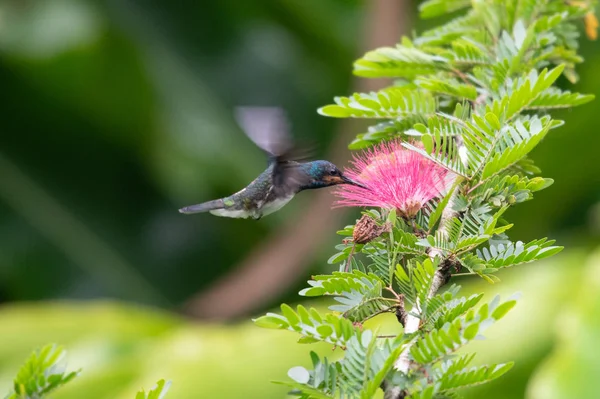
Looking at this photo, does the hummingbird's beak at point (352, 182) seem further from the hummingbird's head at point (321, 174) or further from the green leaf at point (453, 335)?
the green leaf at point (453, 335)

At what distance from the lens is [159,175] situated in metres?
3.45

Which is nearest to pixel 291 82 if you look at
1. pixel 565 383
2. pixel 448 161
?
pixel 565 383

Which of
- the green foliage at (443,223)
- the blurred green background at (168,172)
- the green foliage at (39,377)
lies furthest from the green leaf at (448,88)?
the blurred green background at (168,172)

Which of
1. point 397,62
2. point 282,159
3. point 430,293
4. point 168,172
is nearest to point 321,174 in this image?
point 282,159

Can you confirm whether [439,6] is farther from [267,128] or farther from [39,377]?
[39,377]

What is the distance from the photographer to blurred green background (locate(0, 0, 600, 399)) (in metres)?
2.15

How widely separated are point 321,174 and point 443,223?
9.8 inches

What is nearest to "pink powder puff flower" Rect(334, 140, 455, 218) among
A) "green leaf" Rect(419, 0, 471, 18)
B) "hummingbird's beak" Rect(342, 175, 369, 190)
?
"hummingbird's beak" Rect(342, 175, 369, 190)

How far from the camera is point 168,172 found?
3238mm

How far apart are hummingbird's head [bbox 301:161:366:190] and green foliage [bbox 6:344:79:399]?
354 millimetres

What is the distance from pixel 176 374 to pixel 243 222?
1798mm

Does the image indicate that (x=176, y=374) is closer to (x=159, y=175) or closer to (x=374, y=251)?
(x=374, y=251)

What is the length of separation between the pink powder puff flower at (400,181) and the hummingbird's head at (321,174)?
0.12m

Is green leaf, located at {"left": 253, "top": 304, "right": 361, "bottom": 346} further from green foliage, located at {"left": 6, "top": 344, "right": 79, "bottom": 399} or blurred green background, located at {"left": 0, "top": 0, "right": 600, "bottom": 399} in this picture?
blurred green background, located at {"left": 0, "top": 0, "right": 600, "bottom": 399}
